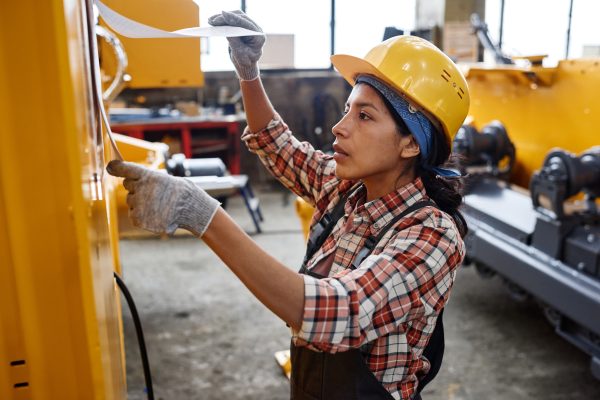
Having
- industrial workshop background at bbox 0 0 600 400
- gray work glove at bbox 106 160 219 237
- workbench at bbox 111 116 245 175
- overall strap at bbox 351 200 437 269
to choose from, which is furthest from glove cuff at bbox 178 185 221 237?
workbench at bbox 111 116 245 175

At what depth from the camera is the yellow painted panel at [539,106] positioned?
3.38 metres

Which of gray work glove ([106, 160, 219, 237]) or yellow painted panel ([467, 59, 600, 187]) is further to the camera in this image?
yellow painted panel ([467, 59, 600, 187])

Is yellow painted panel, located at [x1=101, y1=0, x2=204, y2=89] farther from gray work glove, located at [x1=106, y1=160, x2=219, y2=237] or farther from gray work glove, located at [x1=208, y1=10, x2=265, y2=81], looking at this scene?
gray work glove, located at [x1=106, y1=160, x2=219, y2=237]

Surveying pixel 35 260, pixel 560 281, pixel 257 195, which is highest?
pixel 35 260

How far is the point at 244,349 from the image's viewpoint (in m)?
3.19

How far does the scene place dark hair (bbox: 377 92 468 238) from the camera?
1.40 meters

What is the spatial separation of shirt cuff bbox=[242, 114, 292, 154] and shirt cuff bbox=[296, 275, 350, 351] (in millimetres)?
726

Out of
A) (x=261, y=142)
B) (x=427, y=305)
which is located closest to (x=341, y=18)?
(x=261, y=142)

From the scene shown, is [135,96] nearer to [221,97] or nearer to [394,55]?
[221,97]

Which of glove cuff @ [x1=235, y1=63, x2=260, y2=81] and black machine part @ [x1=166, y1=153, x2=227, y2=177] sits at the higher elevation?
glove cuff @ [x1=235, y1=63, x2=260, y2=81]

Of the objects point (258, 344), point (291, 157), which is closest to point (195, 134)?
point (258, 344)

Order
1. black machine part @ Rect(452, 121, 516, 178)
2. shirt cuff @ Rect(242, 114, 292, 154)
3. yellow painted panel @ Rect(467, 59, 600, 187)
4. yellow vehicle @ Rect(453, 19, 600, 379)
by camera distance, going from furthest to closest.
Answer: black machine part @ Rect(452, 121, 516, 178), yellow painted panel @ Rect(467, 59, 600, 187), yellow vehicle @ Rect(453, 19, 600, 379), shirt cuff @ Rect(242, 114, 292, 154)

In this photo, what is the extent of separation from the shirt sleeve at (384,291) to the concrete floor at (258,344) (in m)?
1.79

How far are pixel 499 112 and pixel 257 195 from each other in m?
3.66
